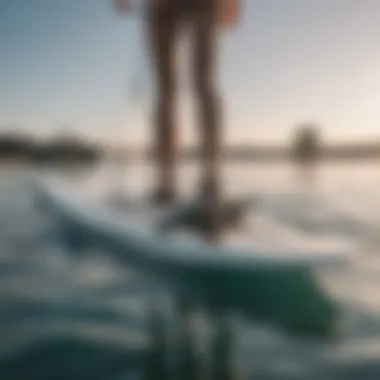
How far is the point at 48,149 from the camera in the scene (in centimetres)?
99

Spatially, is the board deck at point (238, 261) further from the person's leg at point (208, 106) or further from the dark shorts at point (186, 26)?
the dark shorts at point (186, 26)

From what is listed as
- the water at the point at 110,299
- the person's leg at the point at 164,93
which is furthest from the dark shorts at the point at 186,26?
the water at the point at 110,299

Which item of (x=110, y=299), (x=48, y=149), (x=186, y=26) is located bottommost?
(x=110, y=299)

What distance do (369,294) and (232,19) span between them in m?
0.51

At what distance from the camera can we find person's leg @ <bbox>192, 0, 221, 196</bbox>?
956 mm

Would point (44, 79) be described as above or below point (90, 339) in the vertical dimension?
above

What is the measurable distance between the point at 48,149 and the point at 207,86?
289mm

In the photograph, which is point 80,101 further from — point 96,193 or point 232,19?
point 232,19

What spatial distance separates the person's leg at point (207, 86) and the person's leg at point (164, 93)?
40 millimetres

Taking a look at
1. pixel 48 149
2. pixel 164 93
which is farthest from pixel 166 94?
pixel 48 149

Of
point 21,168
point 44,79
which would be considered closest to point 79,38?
point 44,79

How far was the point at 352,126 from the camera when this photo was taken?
38.6 inches

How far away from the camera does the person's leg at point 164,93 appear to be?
3.16ft

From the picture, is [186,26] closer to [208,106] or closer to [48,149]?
[208,106]
